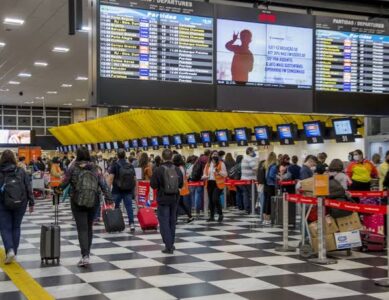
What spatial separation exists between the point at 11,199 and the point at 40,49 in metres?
13.0

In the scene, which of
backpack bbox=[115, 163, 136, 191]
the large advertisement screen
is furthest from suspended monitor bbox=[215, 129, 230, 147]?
the large advertisement screen

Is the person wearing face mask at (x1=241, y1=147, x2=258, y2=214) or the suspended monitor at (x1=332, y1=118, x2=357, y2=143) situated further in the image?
the person wearing face mask at (x1=241, y1=147, x2=258, y2=214)

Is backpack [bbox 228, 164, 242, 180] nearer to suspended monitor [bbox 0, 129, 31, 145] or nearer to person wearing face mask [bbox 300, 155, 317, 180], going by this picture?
person wearing face mask [bbox 300, 155, 317, 180]

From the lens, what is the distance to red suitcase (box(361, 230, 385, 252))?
834 cm

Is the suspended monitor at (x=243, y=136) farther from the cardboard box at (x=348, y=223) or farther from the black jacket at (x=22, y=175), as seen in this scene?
the black jacket at (x=22, y=175)

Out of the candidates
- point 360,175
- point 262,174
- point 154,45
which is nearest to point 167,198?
point 154,45

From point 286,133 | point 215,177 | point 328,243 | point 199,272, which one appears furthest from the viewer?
point 286,133

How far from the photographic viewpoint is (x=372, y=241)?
8.44 metres

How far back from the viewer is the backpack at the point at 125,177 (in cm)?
1061

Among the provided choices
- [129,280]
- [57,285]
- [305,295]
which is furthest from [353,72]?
[57,285]

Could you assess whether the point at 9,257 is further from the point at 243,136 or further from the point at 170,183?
the point at 243,136

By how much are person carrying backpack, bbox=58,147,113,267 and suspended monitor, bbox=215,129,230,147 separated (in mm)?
11026

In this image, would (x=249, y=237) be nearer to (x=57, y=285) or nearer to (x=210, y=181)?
(x=210, y=181)

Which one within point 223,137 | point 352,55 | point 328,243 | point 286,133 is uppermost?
point 352,55
